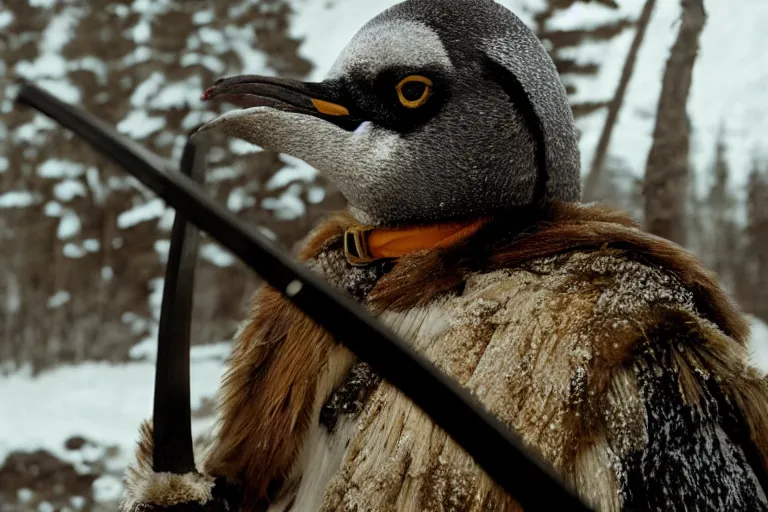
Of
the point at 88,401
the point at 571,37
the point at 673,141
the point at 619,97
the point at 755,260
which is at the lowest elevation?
the point at 88,401

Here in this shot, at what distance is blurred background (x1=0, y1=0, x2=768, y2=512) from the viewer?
213cm

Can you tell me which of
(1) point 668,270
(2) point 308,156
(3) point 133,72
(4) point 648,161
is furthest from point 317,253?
(3) point 133,72

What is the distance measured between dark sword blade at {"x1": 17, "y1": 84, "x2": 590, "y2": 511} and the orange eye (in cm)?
33

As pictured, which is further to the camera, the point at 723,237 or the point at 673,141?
the point at 723,237

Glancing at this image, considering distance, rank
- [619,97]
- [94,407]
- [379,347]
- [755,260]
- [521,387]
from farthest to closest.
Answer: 1. [94,407]
2. [755,260]
3. [619,97]
4. [521,387]
5. [379,347]

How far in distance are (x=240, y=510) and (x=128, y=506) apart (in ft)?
0.37

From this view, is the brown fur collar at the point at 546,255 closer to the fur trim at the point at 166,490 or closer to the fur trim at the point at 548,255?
the fur trim at the point at 548,255

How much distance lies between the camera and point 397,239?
761mm

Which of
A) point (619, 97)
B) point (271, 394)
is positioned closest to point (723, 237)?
point (619, 97)

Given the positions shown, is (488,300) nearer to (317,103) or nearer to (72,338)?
(317,103)

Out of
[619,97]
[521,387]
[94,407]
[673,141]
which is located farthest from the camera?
[94,407]

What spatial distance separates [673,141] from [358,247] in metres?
1.09

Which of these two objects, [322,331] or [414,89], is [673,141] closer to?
[414,89]

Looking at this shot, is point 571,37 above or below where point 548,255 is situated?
above
